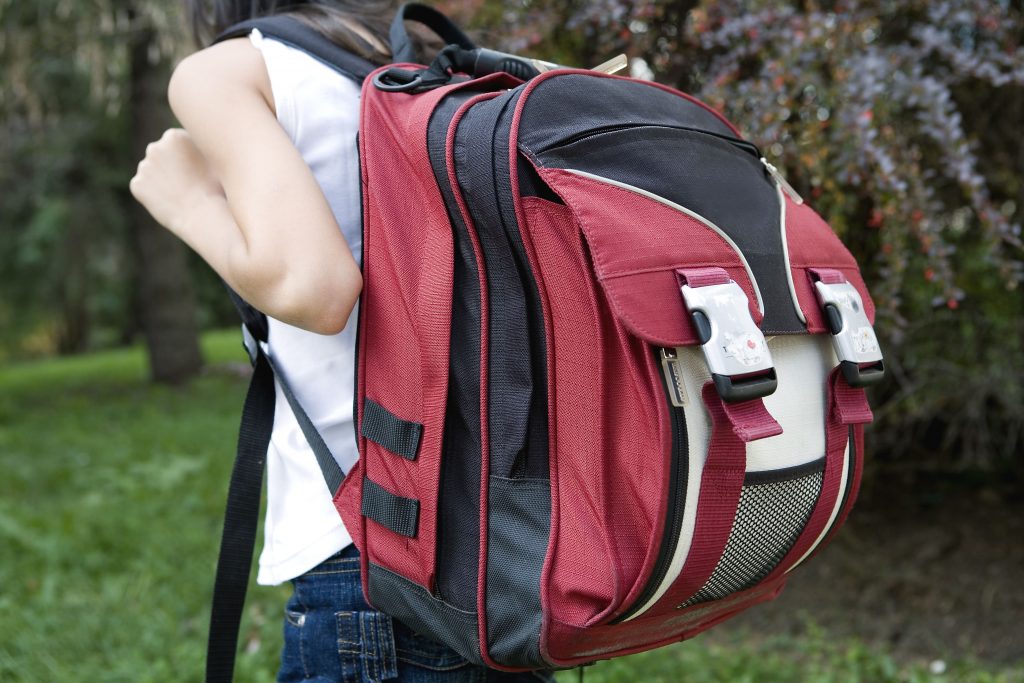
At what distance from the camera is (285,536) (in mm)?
1367

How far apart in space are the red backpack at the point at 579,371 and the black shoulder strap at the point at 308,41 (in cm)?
12

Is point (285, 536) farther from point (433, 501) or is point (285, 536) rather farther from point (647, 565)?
point (647, 565)

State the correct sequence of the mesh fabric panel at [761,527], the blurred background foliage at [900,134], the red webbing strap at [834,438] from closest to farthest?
the mesh fabric panel at [761,527]
the red webbing strap at [834,438]
the blurred background foliage at [900,134]

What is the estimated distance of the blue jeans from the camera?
1.28 meters

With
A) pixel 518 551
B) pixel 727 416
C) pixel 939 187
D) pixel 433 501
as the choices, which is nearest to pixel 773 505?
pixel 727 416

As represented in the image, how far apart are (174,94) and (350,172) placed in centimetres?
26

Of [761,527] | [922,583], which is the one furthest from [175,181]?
[922,583]

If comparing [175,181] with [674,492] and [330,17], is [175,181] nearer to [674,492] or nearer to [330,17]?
[330,17]

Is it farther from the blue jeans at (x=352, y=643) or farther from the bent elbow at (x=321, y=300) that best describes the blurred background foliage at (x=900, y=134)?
the blue jeans at (x=352, y=643)

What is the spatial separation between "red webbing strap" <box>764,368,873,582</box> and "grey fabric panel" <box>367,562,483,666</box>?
41cm

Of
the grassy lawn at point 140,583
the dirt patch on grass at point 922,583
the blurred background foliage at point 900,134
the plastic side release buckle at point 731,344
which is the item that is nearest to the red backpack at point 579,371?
the plastic side release buckle at point 731,344

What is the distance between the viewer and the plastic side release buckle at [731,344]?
3.32 feet

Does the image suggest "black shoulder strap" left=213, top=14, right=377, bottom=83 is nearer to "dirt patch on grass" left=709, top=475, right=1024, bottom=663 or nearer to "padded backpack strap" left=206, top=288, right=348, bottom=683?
"padded backpack strap" left=206, top=288, right=348, bottom=683

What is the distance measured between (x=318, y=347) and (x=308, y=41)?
0.44 meters
